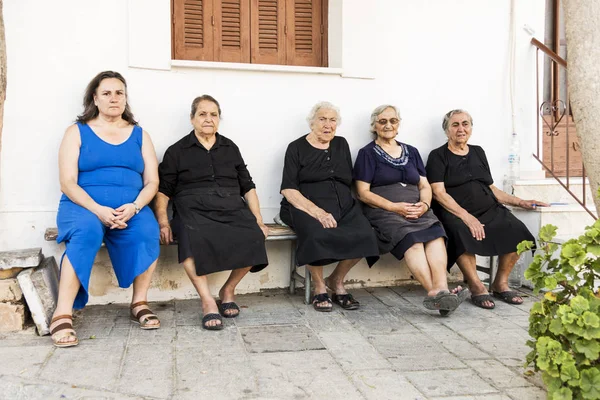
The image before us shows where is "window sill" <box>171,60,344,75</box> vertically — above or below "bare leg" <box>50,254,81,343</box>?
above

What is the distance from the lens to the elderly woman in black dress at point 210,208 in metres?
3.88

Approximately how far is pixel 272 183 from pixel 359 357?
6.19 feet

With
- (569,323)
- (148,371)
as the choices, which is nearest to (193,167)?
(148,371)

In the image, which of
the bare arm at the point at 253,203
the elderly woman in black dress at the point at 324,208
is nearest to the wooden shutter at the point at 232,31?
the elderly woman in black dress at the point at 324,208

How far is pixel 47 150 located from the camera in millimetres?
4207

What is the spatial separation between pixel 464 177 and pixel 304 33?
1.76 m

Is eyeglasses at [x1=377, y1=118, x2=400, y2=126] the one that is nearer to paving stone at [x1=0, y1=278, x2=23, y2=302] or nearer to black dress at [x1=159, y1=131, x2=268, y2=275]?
black dress at [x1=159, y1=131, x2=268, y2=275]

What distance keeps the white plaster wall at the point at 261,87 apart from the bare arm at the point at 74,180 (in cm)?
43

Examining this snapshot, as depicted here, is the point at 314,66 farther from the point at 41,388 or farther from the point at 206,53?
the point at 41,388

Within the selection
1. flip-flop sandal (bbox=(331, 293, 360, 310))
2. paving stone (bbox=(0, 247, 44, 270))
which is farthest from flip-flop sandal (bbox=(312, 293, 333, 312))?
paving stone (bbox=(0, 247, 44, 270))

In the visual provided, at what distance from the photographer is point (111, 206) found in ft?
12.6

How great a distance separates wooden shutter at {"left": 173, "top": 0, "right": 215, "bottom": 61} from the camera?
4738 mm

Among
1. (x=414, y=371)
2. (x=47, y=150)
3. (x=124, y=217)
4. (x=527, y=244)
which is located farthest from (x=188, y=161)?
(x=527, y=244)

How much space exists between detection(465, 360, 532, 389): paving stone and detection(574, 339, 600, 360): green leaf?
0.56 m
